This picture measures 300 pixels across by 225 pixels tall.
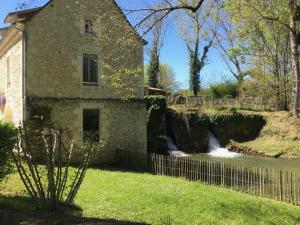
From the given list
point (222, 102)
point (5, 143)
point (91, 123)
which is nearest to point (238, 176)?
point (5, 143)

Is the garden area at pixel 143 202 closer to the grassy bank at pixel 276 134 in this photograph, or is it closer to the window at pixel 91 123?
the window at pixel 91 123

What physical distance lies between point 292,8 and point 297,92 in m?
24.1

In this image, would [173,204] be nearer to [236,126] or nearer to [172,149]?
[172,149]

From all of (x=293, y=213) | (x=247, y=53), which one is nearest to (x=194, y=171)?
(x=293, y=213)

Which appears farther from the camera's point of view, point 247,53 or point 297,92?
point 247,53

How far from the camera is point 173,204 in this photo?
12164 mm

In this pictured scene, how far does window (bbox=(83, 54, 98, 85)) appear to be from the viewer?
21938mm

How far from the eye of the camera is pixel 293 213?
1241 centimetres

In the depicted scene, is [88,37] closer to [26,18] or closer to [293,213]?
[26,18]

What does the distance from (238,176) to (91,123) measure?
909cm

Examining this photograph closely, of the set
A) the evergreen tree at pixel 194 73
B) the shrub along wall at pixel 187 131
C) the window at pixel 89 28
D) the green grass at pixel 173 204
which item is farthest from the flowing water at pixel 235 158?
the evergreen tree at pixel 194 73

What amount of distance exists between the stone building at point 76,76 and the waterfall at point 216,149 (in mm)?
9756

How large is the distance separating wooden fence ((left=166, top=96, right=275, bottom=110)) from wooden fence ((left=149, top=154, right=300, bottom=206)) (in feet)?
67.3

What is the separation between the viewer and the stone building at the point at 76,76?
20.2 metres
